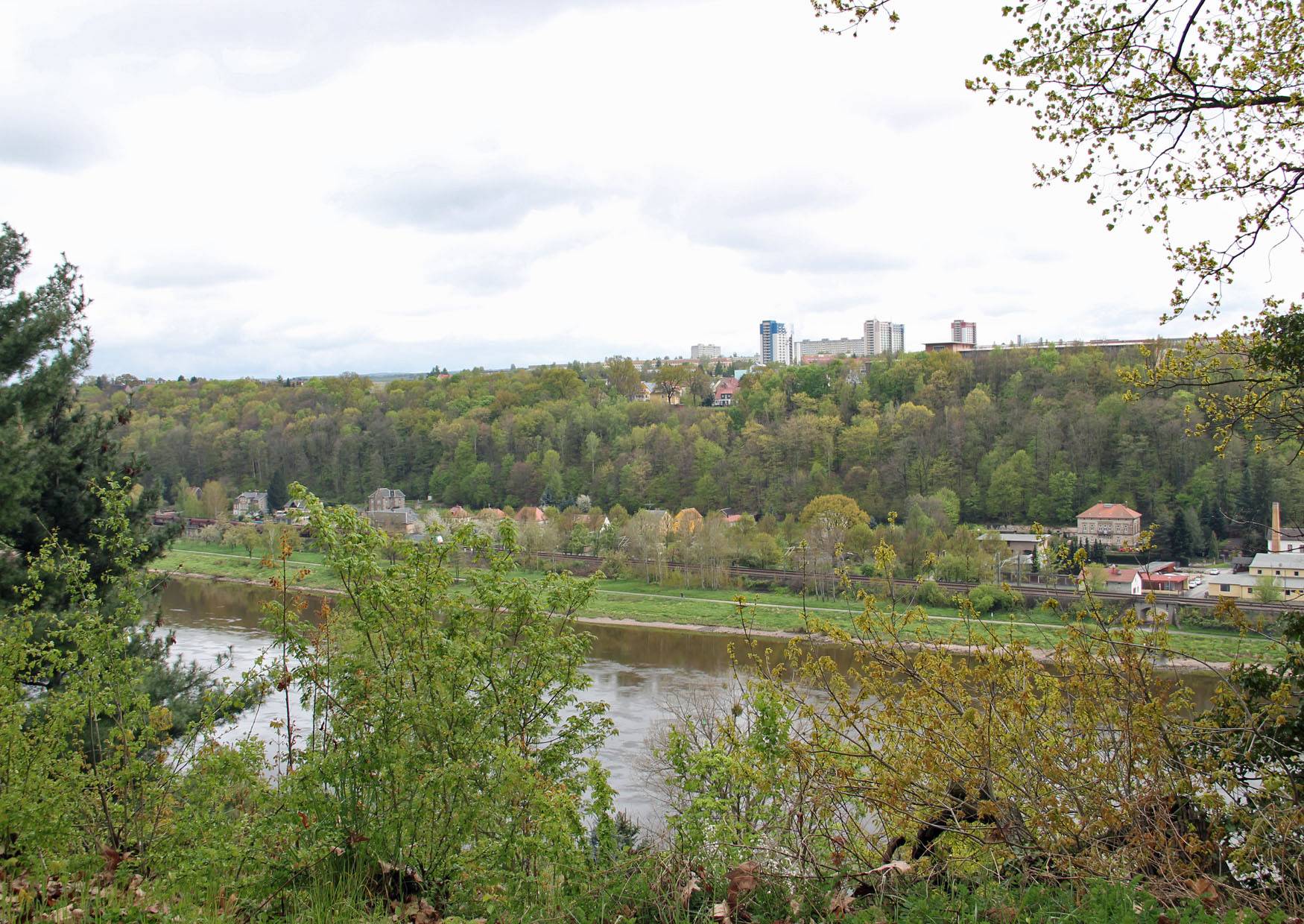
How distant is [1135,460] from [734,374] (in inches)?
2449

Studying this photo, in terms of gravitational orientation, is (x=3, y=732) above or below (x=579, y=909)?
above

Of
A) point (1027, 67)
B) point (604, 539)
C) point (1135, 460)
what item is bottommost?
point (604, 539)

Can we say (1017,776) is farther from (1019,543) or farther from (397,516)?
(397,516)

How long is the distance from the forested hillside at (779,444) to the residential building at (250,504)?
2.14 meters

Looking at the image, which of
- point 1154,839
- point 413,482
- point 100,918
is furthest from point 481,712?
point 413,482

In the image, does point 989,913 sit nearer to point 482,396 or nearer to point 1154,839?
point 1154,839

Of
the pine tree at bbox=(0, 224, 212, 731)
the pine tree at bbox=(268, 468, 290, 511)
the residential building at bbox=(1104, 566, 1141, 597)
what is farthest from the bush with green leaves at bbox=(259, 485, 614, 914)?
the pine tree at bbox=(268, 468, 290, 511)

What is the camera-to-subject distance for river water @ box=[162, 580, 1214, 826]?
11.0 m

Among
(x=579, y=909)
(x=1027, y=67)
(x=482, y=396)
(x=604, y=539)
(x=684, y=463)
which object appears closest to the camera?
(x=579, y=909)

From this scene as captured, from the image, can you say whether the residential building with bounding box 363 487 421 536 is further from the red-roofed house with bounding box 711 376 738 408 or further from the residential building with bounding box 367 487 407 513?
the red-roofed house with bounding box 711 376 738 408

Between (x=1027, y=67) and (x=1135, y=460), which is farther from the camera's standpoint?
(x=1135, y=460)

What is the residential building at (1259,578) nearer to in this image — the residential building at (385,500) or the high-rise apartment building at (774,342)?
→ the residential building at (385,500)

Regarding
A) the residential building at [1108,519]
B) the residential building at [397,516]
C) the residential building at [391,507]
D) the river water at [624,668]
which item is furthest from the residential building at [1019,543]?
the residential building at [391,507]

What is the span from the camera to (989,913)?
90.9 inches
